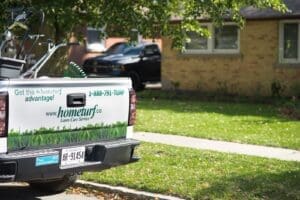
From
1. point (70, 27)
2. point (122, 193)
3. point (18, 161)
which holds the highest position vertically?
point (70, 27)

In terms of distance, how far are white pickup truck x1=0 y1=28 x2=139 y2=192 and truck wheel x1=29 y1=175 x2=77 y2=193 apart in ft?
3.63

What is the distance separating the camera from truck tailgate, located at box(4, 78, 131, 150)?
20.9 ft

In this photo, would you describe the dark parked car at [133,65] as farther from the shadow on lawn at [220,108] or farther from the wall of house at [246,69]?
the shadow on lawn at [220,108]

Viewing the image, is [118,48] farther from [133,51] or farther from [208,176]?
[208,176]

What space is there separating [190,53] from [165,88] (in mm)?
1538

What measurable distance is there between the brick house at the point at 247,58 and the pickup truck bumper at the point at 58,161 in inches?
510

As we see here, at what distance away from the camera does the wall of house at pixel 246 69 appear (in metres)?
20.4

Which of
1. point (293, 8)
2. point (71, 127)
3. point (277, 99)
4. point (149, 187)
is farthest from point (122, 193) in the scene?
point (293, 8)

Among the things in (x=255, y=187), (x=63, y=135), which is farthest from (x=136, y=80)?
(x=63, y=135)

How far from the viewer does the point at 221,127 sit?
13.6 metres

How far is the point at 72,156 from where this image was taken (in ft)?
22.7

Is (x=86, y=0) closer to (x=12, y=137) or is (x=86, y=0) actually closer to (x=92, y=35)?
(x=12, y=137)

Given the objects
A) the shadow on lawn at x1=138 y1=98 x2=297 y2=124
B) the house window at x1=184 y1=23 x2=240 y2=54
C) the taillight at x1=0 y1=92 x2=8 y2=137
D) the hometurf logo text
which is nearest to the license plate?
the hometurf logo text

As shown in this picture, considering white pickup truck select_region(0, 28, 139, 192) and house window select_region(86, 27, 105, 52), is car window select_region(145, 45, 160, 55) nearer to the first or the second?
house window select_region(86, 27, 105, 52)
